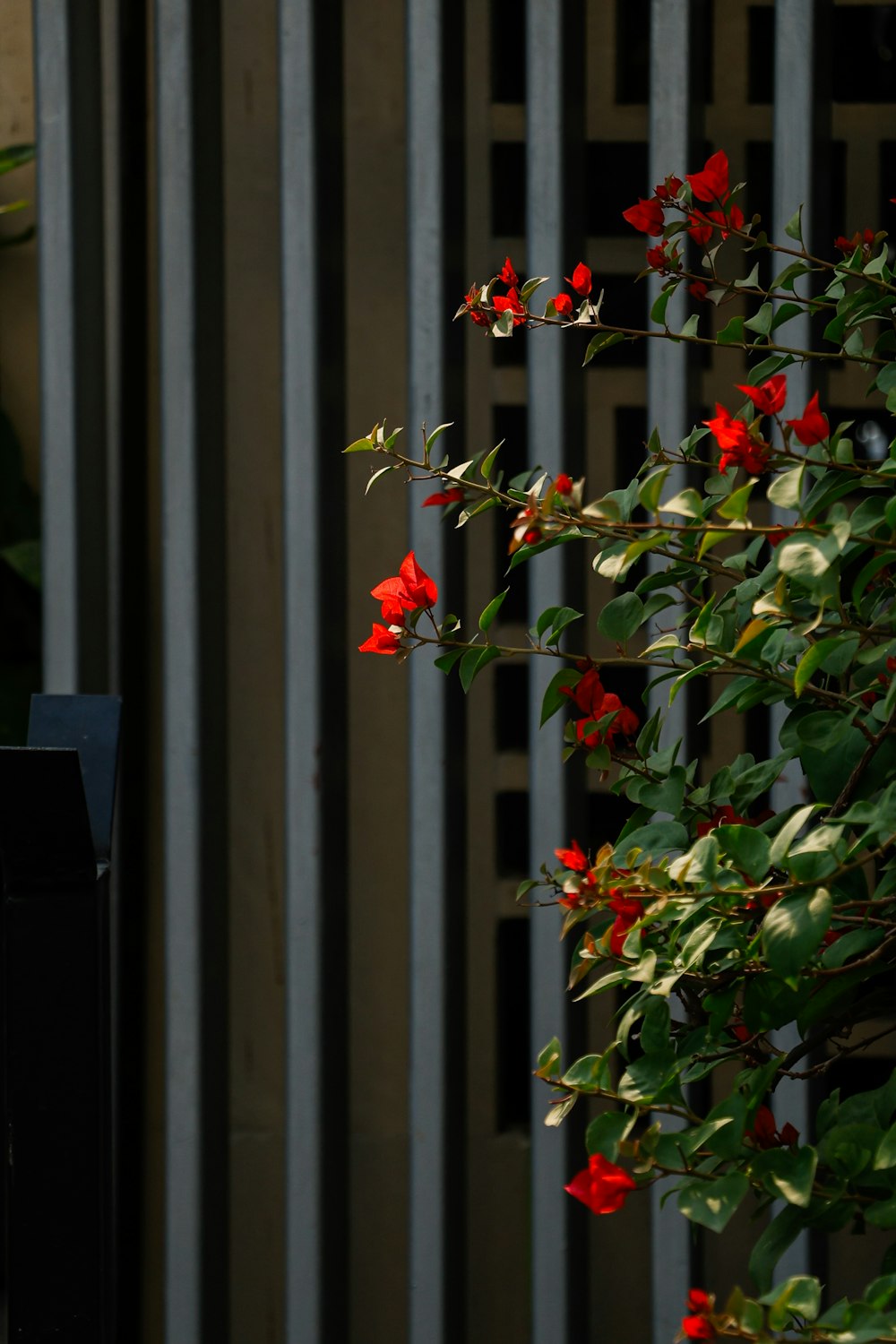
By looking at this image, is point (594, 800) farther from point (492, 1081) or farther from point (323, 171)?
point (323, 171)

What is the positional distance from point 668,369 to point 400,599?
0.79 meters

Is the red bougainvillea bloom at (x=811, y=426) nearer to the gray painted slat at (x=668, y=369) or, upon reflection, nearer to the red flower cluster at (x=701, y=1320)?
the red flower cluster at (x=701, y=1320)

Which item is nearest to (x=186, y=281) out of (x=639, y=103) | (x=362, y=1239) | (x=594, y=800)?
(x=639, y=103)

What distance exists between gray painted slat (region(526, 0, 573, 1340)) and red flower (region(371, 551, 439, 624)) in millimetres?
696

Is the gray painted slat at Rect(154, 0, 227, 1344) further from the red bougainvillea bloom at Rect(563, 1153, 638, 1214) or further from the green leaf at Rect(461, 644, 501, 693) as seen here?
the red bougainvillea bloom at Rect(563, 1153, 638, 1214)

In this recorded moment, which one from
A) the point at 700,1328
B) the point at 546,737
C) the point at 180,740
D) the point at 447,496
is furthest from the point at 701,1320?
the point at 180,740

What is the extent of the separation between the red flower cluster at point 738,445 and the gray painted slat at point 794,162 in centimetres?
81

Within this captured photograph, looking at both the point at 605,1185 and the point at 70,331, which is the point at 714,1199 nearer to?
the point at 605,1185

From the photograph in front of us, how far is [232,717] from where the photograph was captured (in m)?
1.95

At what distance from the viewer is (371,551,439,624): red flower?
0.85 meters

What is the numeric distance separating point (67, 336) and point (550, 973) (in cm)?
101

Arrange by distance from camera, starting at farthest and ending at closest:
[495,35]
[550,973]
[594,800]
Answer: [594,800] < [495,35] < [550,973]

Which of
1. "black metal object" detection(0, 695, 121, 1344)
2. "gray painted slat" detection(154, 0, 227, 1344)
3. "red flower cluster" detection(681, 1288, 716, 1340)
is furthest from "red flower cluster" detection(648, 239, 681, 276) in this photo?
"gray painted slat" detection(154, 0, 227, 1344)

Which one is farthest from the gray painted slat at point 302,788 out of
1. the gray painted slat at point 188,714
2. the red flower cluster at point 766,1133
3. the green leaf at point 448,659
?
the red flower cluster at point 766,1133
